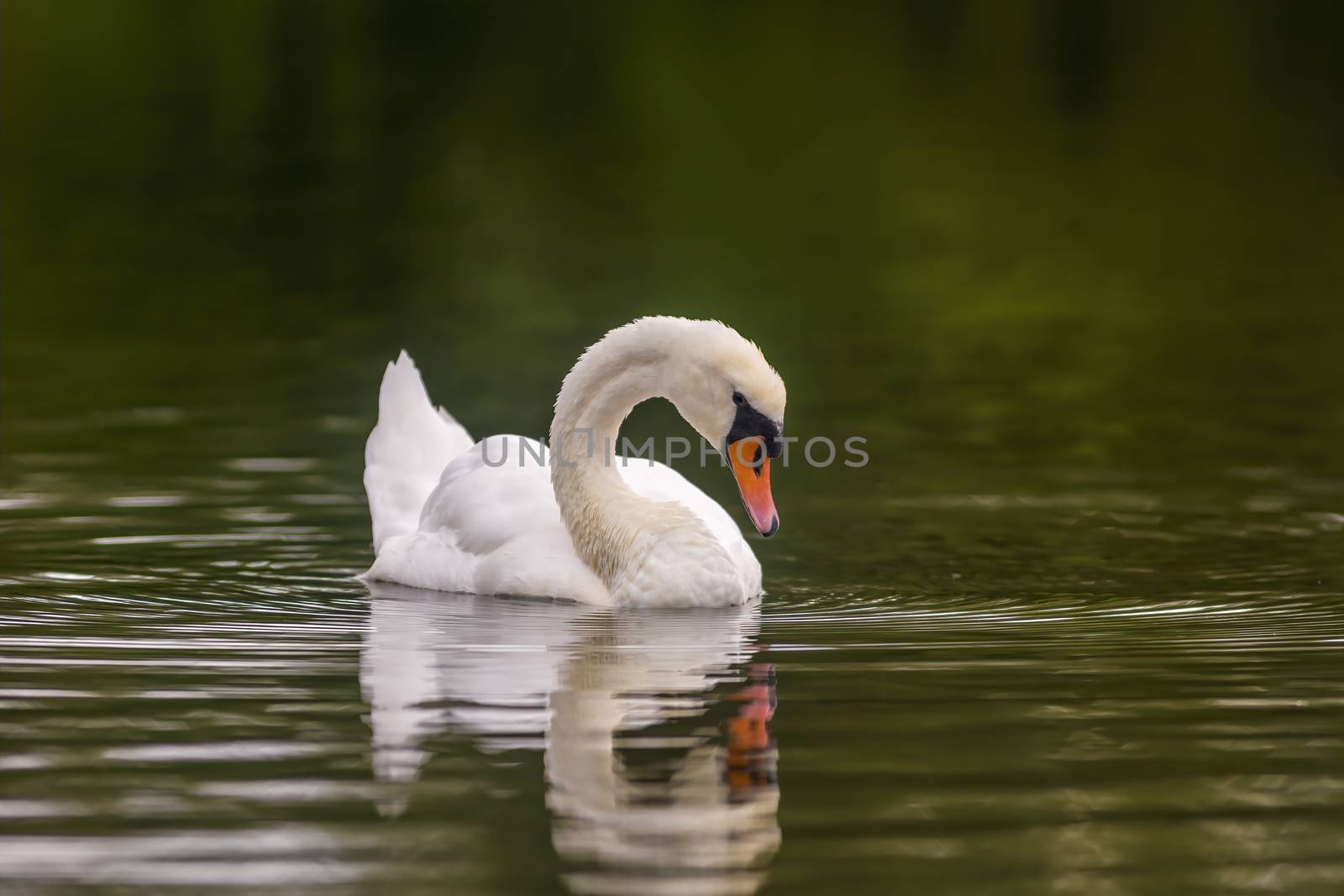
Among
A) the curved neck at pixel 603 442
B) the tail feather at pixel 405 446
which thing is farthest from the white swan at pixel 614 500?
the tail feather at pixel 405 446

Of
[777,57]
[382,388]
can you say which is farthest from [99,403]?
[777,57]

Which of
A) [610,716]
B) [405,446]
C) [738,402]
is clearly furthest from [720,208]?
[610,716]

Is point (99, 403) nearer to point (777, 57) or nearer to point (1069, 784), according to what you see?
point (1069, 784)

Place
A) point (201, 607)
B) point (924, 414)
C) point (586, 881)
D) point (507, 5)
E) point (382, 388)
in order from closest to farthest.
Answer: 1. point (586, 881)
2. point (201, 607)
3. point (382, 388)
4. point (924, 414)
5. point (507, 5)

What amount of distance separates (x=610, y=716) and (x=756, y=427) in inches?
101

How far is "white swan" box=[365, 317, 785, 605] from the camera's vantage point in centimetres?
955

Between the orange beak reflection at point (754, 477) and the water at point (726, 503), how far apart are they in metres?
0.43

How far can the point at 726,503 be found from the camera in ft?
42.1

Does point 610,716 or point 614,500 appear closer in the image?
point 610,716

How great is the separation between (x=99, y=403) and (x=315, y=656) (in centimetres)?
824

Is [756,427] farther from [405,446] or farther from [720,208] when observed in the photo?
[720,208]

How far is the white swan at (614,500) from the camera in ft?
31.3

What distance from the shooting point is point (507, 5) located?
56562 mm

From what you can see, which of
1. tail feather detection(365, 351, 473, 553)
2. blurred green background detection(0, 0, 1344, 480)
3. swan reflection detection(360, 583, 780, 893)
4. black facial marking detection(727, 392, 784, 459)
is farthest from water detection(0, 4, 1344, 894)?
black facial marking detection(727, 392, 784, 459)
